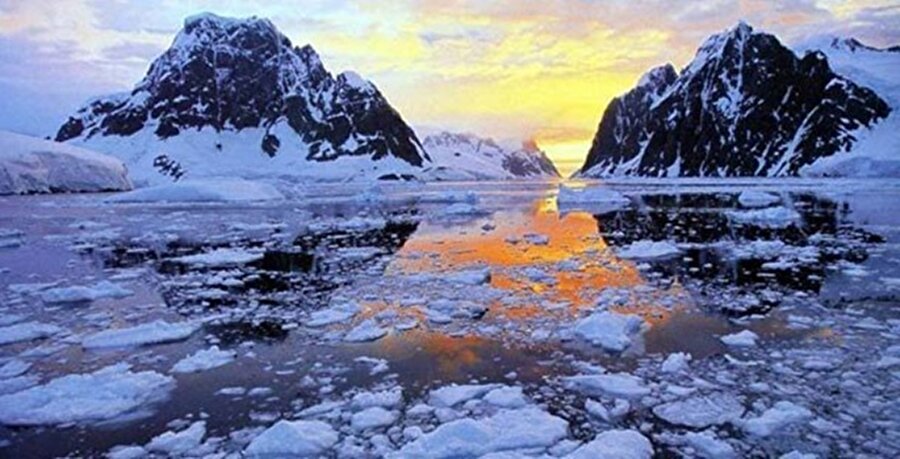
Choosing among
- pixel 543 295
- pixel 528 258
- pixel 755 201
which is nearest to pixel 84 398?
pixel 543 295

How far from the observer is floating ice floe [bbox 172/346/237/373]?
5680 millimetres

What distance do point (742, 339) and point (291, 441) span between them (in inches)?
177

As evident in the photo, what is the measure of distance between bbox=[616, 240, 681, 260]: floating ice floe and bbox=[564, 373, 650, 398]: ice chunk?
696 cm

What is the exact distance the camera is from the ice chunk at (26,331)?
6656 millimetres

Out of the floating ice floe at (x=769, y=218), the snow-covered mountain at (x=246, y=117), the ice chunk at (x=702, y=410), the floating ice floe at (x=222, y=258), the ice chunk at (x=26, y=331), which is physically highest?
the snow-covered mountain at (x=246, y=117)

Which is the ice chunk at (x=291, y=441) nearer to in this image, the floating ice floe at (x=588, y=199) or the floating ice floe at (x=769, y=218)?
the floating ice floe at (x=769, y=218)

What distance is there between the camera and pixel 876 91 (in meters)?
114

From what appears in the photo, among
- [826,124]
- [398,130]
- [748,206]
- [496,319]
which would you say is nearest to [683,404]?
[496,319]

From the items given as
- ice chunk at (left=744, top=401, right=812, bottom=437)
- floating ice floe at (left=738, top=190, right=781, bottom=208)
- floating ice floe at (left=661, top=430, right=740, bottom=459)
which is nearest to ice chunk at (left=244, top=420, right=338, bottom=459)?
floating ice floe at (left=661, top=430, right=740, bottom=459)

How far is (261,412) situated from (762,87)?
16072 centimetres

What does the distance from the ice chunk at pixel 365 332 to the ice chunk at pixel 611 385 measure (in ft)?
7.49

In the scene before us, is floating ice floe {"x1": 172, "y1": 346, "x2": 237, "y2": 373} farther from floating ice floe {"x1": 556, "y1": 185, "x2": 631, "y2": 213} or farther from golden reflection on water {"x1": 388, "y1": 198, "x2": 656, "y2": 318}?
Result: floating ice floe {"x1": 556, "y1": 185, "x2": 631, "y2": 213}

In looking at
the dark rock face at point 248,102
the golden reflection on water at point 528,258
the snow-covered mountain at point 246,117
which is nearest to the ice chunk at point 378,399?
the golden reflection on water at point 528,258

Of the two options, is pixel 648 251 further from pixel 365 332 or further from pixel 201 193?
pixel 201 193
